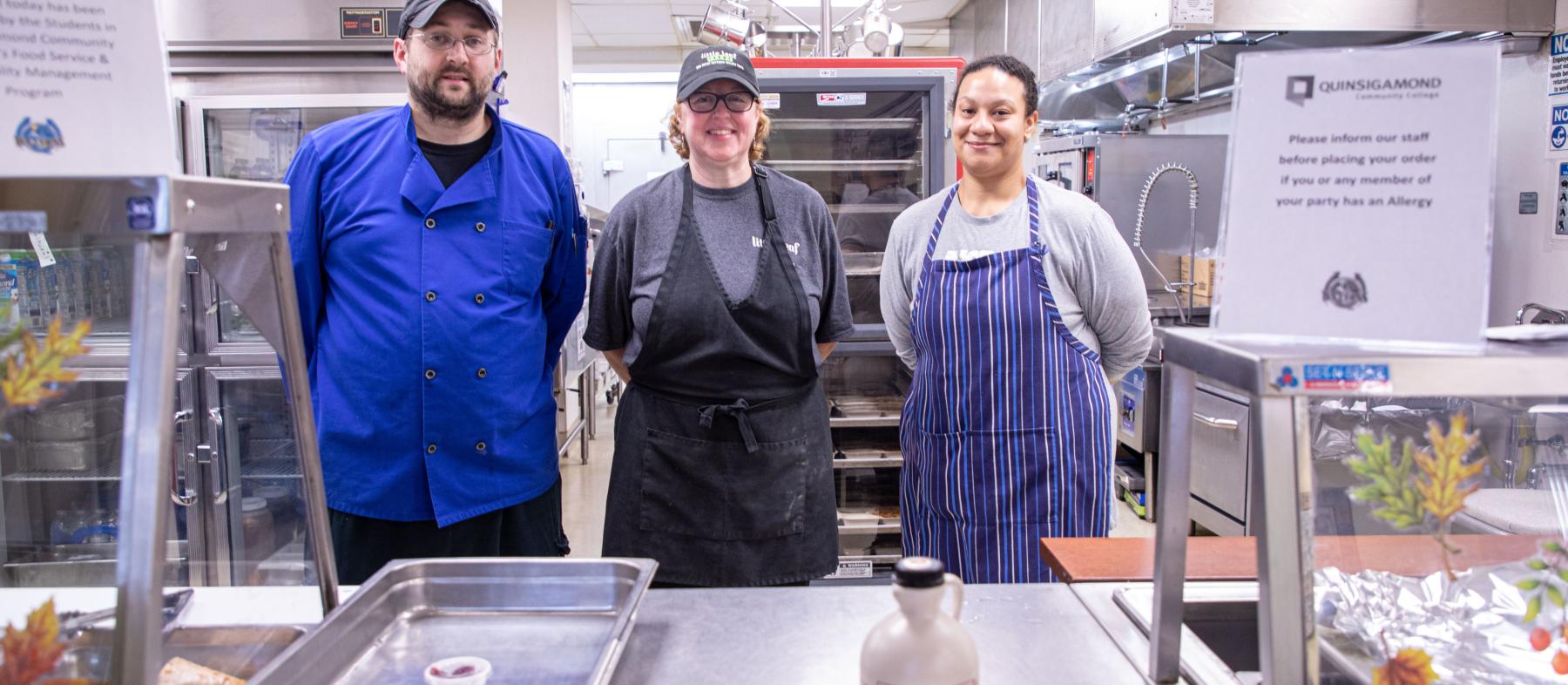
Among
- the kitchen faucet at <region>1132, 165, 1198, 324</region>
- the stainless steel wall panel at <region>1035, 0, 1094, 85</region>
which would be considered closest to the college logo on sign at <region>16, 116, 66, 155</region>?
the kitchen faucet at <region>1132, 165, 1198, 324</region>

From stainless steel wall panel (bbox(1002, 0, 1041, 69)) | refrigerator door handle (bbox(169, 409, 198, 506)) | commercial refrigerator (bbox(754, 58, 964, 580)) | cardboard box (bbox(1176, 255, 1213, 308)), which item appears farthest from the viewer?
stainless steel wall panel (bbox(1002, 0, 1041, 69))

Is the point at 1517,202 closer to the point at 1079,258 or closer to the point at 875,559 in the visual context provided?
the point at 1079,258

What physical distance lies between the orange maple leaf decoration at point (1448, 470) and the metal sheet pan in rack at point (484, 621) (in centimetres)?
80

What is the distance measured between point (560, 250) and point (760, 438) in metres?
0.59

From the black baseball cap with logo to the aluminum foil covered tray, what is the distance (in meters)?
1.50

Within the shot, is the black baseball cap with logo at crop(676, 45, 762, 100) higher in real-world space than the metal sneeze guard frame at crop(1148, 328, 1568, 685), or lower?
higher

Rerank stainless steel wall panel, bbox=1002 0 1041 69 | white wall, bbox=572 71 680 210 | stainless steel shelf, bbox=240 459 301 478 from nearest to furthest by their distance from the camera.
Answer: stainless steel shelf, bbox=240 459 301 478 < stainless steel wall panel, bbox=1002 0 1041 69 < white wall, bbox=572 71 680 210

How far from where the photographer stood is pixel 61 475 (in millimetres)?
2340

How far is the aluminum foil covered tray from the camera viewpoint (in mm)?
909

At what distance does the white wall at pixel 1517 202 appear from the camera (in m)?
3.32

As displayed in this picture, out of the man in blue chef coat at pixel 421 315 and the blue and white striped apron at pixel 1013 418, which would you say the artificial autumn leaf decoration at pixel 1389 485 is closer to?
the blue and white striped apron at pixel 1013 418

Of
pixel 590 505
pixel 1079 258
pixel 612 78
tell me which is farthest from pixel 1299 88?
pixel 612 78

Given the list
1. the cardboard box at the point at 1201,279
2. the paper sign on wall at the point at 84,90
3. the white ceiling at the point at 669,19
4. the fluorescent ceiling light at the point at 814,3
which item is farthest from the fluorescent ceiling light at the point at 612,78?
the paper sign on wall at the point at 84,90

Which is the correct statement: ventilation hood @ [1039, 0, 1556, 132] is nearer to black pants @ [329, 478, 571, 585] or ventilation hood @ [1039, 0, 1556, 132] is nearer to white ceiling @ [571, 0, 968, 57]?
white ceiling @ [571, 0, 968, 57]
